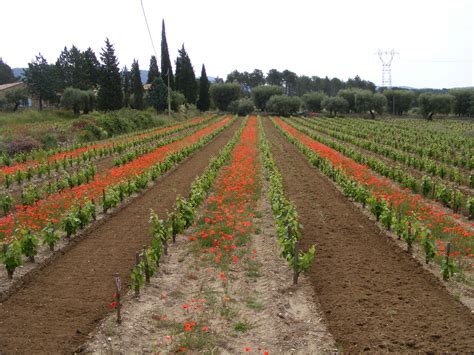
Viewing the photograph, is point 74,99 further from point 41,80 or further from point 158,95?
point 158,95

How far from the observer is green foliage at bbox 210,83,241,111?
93.7 m

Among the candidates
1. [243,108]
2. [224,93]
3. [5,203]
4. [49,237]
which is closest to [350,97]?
[243,108]

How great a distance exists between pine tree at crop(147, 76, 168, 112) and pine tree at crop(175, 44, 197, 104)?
59.5ft

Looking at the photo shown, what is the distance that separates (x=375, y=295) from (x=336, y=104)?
Answer: 296ft

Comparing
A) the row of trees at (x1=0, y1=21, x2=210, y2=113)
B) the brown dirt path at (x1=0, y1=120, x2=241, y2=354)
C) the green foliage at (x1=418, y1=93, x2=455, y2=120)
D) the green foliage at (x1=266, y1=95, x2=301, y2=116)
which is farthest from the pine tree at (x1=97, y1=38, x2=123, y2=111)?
the green foliage at (x1=418, y1=93, x2=455, y2=120)

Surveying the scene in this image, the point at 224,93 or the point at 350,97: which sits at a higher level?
the point at 224,93

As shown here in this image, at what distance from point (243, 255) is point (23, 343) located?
514 cm

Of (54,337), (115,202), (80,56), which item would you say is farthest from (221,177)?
(80,56)

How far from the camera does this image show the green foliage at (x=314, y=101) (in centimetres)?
9938

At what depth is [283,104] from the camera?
89250mm

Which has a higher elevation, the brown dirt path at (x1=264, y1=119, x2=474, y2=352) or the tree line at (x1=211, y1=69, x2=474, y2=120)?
the tree line at (x1=211, y1=69, x2=474, y2=120)

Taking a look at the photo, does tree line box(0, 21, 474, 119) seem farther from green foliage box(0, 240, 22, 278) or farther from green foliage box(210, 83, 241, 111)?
green foliage box(0, 240, 22, 278)

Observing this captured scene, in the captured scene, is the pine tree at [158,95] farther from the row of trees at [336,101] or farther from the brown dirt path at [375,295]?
the brown dirt path at [375,295]

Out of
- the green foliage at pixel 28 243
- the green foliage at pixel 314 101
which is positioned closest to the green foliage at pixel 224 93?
the green foliage at pixel 314 101
